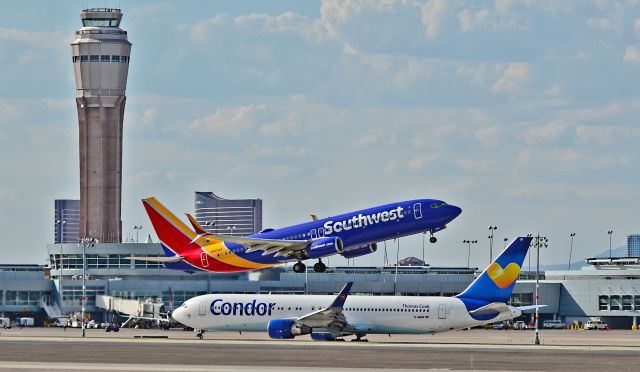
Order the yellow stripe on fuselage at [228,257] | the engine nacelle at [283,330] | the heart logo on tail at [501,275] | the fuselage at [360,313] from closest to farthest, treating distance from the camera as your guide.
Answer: the yellow stripe on fuselage at [228,257] → the engine nacelle at [283,330] → the fuselage at [360,313] → the heart logo on tail at [501,275]

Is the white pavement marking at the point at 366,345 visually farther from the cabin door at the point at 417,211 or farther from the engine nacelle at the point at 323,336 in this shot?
the cabin door at the point at 417,211

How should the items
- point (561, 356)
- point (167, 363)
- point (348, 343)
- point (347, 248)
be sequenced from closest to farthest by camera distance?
point (167, 363)
point (561, 356)
point (347, 248)
point (348, 343)

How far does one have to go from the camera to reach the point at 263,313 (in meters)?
146

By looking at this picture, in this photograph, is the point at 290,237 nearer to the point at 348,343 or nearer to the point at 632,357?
the point at 348,343

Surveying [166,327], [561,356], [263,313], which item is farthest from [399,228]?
[166,327]

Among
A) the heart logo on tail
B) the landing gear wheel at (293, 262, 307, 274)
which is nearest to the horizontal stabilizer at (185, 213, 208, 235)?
the landing gear wheel at (293, 262, 307, 274)

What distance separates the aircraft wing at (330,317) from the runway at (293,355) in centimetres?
269

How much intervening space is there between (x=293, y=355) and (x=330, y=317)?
90.4 feet

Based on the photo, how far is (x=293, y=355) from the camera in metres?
115

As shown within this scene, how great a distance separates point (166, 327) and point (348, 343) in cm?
5005

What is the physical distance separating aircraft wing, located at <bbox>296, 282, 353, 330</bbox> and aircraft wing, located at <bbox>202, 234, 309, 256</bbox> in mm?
13159

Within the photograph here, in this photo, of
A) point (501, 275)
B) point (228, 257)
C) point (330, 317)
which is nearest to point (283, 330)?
point (330, 317)

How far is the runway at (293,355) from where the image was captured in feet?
336

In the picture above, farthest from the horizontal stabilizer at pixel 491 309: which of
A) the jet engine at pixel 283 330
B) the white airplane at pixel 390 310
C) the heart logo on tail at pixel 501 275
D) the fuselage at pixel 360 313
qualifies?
the jet engine at pixel 283 330
